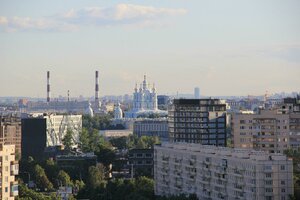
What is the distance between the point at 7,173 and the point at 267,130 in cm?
2839

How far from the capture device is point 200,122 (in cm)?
6256

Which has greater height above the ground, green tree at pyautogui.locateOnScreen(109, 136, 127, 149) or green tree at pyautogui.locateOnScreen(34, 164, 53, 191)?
green tree at pyautogui.locateOnScreen(109, 136, 127, 149)

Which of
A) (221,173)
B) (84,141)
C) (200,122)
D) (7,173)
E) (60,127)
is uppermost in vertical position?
(200,122)

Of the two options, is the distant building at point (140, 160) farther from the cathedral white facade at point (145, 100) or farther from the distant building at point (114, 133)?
the cathedral white facade at point (145, 100)

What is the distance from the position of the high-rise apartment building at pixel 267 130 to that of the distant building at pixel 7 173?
27108mm

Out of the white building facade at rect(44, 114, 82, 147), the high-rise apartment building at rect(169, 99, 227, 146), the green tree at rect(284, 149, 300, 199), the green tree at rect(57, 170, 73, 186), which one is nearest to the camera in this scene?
the green tree at rect(284, 149, 300, 199)

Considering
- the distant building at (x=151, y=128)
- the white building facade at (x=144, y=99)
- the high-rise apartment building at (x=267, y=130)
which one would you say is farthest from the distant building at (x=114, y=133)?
the high-rise apartment building at (x=267, y=130)

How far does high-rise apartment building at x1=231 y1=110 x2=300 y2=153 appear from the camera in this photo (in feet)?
184

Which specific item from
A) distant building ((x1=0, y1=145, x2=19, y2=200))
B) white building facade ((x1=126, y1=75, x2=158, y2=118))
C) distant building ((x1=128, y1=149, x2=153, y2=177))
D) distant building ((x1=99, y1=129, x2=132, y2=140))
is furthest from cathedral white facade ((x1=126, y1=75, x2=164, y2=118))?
distant building ((x1=0, y1=145, x2=19, y2=200))

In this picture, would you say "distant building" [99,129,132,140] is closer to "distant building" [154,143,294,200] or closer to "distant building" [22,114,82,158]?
"distant building" [22,114,82,158]

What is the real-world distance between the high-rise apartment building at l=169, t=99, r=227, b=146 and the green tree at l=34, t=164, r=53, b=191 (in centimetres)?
759

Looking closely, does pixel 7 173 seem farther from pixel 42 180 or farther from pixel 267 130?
pixel 42 180

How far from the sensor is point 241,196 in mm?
40062

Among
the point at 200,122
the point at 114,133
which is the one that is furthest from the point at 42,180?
the point at 114,133
